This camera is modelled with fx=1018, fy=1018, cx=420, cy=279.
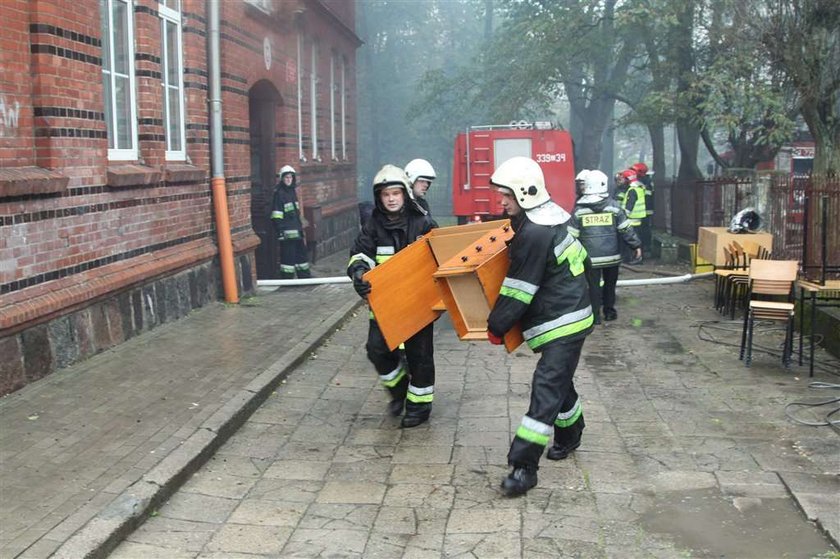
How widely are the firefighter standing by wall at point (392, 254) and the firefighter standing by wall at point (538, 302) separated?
4.07 feet

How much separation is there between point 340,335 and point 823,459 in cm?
567

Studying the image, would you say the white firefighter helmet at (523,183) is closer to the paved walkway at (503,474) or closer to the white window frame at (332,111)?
the paved walkway at (503,474)

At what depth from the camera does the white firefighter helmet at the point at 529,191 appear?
569cm

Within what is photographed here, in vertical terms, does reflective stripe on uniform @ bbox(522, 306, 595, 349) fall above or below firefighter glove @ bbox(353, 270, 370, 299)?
below

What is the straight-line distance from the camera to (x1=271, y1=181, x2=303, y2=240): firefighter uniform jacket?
48.6 ft

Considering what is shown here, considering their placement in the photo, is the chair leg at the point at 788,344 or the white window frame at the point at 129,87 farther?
the white window frame at the point at 129,87

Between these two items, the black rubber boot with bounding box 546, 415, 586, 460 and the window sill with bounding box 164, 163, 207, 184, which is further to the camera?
the window sill with bounding box 164, 163, 207, 184

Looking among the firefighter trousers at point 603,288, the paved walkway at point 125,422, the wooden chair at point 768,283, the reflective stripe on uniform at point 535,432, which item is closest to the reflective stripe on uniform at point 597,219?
the firefighter trousers at point 603,288

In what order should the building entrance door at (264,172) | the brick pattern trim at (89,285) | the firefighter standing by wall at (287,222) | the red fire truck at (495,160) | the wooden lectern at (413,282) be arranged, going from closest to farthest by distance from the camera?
the wooden lectern at (413,282)
the brick pattern trim at (89,285)
the firefighter standing by wall at (287,222)
the building entrance door at (264,172)
the red fire truck at (495,160)

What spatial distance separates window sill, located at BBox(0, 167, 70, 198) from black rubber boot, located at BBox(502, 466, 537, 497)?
410cm

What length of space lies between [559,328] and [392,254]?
175 centimetres

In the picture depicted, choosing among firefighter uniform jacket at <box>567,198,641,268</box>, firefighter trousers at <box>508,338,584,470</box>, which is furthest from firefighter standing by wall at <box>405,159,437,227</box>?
firefighter trousers at <box>508,338,584,470</box>

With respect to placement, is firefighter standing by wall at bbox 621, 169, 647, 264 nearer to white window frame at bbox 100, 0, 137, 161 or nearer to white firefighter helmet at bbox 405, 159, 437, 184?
white firefighter helmet at bbox 405, 159, 437, 184

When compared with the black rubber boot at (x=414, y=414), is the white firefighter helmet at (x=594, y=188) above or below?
above
